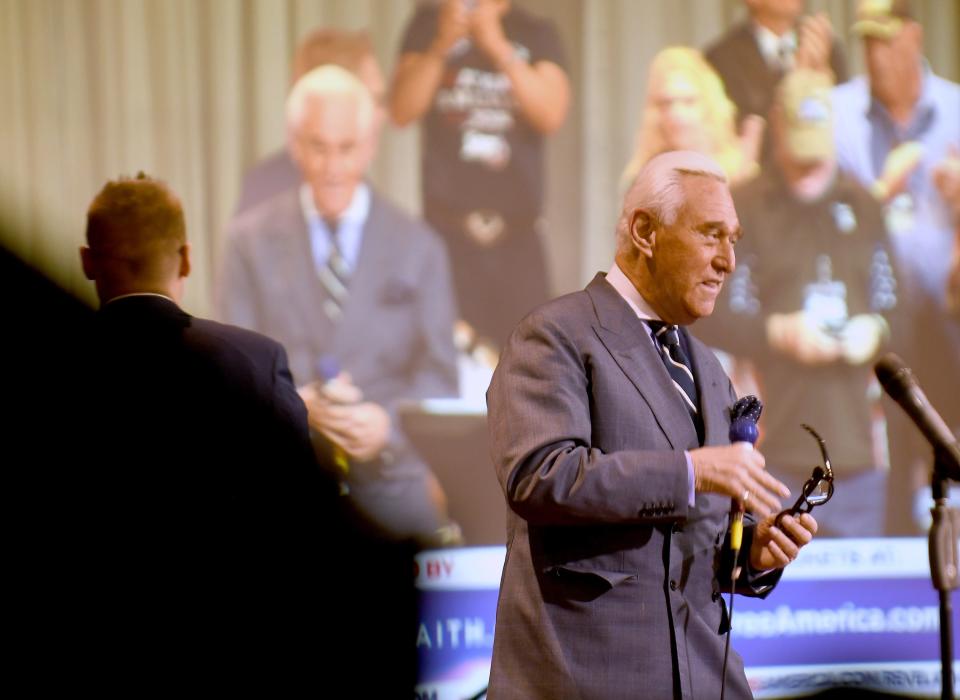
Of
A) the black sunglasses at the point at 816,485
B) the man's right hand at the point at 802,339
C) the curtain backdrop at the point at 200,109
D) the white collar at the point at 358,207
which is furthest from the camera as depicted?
the man's right hand at the point at 802,339

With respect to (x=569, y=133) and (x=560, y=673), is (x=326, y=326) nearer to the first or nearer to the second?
(x=569, y=133)

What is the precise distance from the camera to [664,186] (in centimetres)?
194

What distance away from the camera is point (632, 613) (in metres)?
1.79

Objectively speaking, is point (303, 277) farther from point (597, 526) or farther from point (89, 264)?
point (597, 526)

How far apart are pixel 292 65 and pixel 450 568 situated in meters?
1.64

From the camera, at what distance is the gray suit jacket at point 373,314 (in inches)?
134

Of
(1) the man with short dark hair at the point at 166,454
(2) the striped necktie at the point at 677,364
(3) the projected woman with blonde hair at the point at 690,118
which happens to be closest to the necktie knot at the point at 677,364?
(2) the striped necktie at the point at 677,364

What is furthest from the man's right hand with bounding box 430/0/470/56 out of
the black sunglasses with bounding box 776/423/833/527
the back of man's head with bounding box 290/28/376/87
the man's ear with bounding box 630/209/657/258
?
the black sunglasses with bounding box 776/423/833/527

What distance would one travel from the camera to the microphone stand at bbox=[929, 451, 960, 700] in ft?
6.89

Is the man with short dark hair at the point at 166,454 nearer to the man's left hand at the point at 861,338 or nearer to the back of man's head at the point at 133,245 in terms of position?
the back of man's head at the point at 133,245

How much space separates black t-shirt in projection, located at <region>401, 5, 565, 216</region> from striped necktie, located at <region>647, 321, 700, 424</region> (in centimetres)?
170

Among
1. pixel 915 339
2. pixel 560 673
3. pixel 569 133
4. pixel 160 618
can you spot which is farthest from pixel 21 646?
pixel 915 339

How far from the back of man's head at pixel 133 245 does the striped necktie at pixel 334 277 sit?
47.1 inches

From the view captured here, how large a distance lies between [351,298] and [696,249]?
1.74 m
